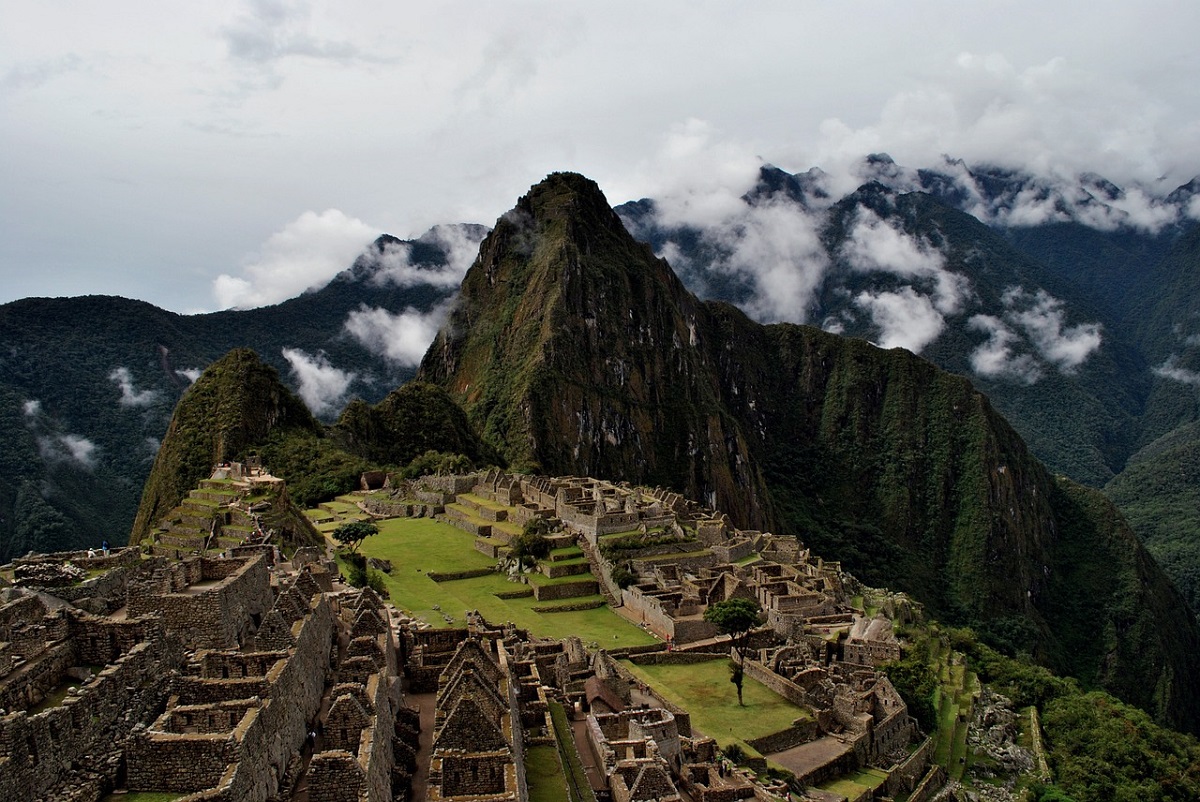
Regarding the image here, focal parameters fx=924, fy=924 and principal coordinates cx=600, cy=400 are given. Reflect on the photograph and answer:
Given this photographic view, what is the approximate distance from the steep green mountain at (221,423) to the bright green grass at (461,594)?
25.9 metres

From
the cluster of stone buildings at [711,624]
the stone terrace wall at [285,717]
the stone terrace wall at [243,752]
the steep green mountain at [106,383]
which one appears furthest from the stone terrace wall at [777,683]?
the steep green mountain at [106,383]

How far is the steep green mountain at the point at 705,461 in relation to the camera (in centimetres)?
13462

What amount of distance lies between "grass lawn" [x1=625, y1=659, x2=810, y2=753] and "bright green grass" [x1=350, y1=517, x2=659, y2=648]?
299cm

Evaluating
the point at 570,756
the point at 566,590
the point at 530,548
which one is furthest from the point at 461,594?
the point at 570,756

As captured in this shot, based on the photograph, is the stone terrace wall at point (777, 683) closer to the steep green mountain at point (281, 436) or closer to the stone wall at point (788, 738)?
the stone wall at point (788, 738)

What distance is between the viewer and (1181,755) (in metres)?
46.2

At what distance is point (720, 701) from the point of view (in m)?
31.1

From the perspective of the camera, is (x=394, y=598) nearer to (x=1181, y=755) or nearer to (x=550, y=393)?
(x=1181, y=755)

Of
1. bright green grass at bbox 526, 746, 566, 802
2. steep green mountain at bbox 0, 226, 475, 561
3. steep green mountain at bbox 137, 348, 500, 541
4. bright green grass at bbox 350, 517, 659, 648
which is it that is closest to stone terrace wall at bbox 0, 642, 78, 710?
bright green grass at bbox 526, 746, 566, 802

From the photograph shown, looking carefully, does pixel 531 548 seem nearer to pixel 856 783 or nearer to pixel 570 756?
pixel 856 783

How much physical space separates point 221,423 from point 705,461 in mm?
106781

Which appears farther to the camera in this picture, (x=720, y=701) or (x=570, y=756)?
(x=720, y=701)

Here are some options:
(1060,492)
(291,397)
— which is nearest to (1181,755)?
(291,397)

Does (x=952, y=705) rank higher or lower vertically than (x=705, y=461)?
lower
